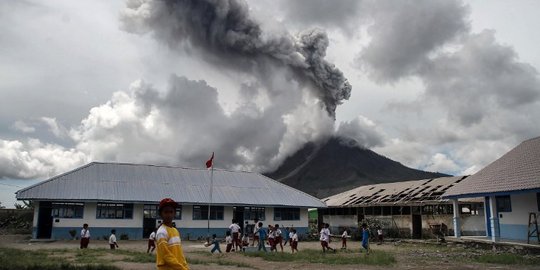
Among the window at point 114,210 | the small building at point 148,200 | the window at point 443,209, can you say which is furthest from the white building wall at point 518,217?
the window at point 114,210

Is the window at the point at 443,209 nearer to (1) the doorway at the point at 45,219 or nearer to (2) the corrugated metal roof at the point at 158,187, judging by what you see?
(2) the corrugated metal roof at the point at 158,187

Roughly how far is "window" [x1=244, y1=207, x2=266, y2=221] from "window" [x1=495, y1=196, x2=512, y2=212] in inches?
616

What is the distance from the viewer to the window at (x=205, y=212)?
30719 mm

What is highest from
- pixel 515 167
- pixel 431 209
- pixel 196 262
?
pixel 515 167

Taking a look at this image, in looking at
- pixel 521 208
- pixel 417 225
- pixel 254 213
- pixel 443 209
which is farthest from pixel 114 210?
pixel 521 208

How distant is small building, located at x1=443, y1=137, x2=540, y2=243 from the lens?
19969 millimetres

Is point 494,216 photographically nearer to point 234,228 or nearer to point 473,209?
point 473,209

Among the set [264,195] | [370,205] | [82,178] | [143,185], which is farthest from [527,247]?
[82,178]

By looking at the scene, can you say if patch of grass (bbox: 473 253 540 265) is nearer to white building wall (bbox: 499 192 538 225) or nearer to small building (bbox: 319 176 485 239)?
white building wall (bbox: 499 192 538 225)

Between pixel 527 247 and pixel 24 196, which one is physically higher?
pixel 24 196

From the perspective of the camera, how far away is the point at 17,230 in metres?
33.1

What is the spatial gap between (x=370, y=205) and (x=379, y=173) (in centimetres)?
3739

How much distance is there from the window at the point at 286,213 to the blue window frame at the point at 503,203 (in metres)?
14.8

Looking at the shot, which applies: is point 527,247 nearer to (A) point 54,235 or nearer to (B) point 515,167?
(B) point 515,167
